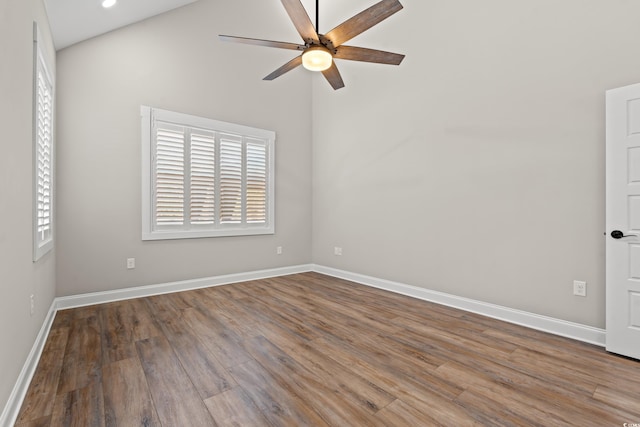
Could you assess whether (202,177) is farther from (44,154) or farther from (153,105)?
(44,154)

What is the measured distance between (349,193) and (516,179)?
7.66 feet

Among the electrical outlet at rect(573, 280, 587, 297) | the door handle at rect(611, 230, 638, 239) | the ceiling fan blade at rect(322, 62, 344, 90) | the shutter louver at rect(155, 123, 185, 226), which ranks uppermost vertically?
the ceiling fan blade at rect(322, 62, 344, 90)

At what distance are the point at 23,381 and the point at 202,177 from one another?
290cm

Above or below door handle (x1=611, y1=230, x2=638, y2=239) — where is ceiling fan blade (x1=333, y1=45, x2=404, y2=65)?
above

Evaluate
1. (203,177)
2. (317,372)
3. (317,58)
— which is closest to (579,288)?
(317,372)

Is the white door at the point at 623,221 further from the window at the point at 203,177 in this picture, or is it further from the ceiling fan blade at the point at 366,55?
the window at the point at 203,177

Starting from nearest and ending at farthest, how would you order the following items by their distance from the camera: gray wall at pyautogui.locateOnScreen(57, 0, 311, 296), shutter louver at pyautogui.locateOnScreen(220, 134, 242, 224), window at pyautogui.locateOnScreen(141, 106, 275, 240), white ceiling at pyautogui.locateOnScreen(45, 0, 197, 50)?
white ceiling at pyautogui.locateOnScreen(45, 0, 197, 50) → gray wall at pyautogui.locateOnScreen(57, 0, 311, 296) → window at pyautogui.locateOnScreen(141, 106, 275, 240) → shutter louver at pyautogui.locateOnScreen(220, 134, 242, 224)

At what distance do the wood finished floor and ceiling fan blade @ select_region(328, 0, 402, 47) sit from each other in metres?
2.51

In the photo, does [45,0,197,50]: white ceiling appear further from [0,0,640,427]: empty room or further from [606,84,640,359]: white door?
[606,84,640,359]: white door

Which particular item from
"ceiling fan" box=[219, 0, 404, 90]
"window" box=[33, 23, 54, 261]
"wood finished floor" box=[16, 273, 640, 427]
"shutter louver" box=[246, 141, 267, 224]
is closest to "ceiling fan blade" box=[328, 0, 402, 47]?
"ceiling fan" box=[219, 0, 404, 90]

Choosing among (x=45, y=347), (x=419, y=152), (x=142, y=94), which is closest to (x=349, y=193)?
(x=419, y=152)

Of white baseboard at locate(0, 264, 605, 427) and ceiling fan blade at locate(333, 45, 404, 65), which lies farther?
ceiling fan blade at locate(333, 45, 404, 65)

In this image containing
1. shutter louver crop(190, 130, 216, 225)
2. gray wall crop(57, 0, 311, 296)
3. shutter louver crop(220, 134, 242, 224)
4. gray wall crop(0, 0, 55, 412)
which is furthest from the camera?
shutter louver crop(220, 134, 242, 224)

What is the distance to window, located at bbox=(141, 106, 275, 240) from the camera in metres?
3.91
